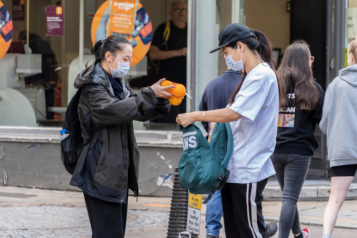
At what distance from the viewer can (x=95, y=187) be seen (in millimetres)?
3336

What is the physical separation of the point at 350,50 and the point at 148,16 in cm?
389

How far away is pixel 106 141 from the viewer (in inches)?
133

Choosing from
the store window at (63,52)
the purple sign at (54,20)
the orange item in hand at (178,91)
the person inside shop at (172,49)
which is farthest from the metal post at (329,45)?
the orange item in hand at (178,91)

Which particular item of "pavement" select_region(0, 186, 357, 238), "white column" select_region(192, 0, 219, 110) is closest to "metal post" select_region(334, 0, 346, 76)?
"white column" select_region(192, 0, 219, 110)

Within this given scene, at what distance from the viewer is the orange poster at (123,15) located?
7.78m

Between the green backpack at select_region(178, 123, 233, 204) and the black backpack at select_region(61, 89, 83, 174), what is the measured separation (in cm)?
76

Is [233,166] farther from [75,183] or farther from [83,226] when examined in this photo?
[83,226]

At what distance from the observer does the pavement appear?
18.0 feet

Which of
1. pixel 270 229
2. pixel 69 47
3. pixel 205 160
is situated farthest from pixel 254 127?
pixel 69 47

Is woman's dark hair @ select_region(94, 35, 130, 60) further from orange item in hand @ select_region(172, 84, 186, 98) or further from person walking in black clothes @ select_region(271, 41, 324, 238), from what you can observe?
person walking in black clothes @ select_region(271, 41, 324, 238)

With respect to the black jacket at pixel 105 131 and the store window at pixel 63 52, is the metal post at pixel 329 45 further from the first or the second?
the black jacket at pixel 105 131

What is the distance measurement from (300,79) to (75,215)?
3204 mm

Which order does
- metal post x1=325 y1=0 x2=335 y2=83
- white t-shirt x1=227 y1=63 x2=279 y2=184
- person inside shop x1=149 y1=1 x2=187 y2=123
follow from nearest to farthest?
white t-shirt x1=227 y1=63 x2=279 y2=184 < person inside shop x1=149 y1=1 x2=187 y2=123 < metal post x1=325 y1=0 x2=335 y2=83

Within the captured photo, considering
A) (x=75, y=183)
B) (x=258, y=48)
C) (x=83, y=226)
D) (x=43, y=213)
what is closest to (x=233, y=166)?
(x=258, y=48)
